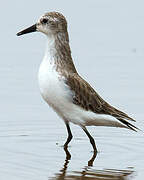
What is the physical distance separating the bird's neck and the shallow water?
1.24 meters

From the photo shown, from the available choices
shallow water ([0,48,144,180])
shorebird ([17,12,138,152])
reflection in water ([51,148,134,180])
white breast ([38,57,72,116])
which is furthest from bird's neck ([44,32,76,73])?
reflection in water ([51,148,134,180])

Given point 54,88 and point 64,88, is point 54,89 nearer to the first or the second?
point 54,88

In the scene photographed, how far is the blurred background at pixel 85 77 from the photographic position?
35.6ft

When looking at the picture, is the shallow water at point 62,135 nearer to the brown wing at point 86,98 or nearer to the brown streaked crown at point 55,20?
the brown wing at point 86,98

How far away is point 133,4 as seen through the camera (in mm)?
20375

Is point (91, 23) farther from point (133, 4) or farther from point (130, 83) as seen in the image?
point (130, 83)

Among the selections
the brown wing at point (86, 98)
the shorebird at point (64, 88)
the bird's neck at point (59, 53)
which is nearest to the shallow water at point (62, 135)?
the shorebird at point (64, 88)

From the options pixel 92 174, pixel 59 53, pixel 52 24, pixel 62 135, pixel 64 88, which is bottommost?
pixel 92 174

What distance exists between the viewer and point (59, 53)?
436 inches

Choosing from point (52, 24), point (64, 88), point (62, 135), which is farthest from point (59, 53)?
point (62, 135)

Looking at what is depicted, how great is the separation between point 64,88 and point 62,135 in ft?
5.31

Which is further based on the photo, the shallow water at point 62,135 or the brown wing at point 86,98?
the brown wing at point 86,98

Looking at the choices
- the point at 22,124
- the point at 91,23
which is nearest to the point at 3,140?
the point at 22,124

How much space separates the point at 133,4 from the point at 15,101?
25.4 feet
